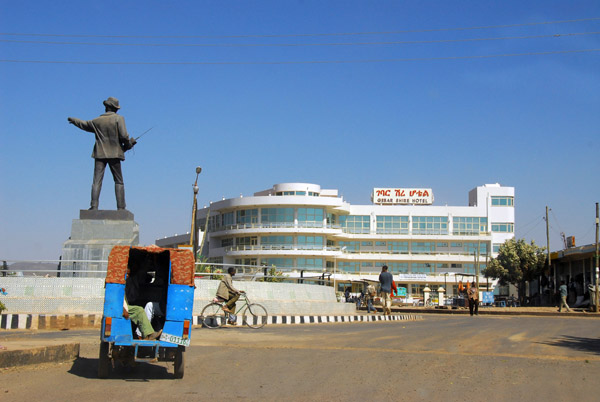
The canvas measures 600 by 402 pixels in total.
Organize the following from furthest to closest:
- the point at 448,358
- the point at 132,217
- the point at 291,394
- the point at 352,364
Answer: the point at 132,217, the point at 448,358, the point at 352,364, the point at 291,394

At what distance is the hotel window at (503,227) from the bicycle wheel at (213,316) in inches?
2721

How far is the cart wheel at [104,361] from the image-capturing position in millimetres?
7996

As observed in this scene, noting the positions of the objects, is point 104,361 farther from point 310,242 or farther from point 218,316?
point 310,242

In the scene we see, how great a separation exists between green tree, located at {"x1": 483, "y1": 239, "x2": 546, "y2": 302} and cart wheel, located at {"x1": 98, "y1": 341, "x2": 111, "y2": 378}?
65527 mm

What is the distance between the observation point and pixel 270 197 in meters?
74.4

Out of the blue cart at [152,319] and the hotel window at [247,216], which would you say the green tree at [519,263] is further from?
the blue cart at [152,319]

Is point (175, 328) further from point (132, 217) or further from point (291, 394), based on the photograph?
point (132, 217)

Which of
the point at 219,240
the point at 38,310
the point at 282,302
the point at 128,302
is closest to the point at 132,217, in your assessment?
the point at 38,310

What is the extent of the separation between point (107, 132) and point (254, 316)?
6.20 meters

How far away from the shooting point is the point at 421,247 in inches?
3194

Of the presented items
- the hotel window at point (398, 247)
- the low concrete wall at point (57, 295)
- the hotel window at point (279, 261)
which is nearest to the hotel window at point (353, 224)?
the hotel window at point (398, 247)

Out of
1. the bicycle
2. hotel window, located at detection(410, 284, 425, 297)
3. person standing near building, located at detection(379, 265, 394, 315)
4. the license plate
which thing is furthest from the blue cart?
hotel window, located at detection(410, 284, 425, 297)

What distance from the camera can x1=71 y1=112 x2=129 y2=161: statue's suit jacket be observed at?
17906 mm

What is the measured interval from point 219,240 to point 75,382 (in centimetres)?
7366
